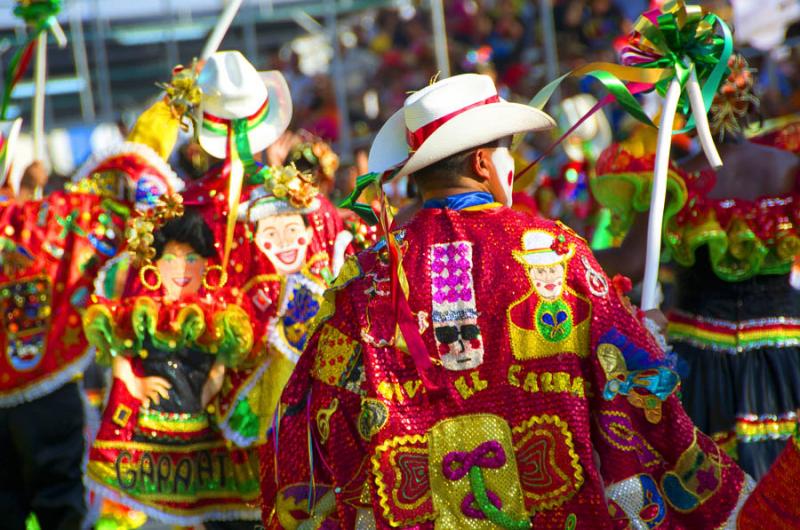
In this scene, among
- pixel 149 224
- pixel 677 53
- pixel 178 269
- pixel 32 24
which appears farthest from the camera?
pixel 32 24

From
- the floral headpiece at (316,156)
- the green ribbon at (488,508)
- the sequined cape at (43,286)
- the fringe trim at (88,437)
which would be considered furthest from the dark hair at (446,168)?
the fringe trim at (88,437)

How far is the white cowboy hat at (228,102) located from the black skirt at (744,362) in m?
1.89

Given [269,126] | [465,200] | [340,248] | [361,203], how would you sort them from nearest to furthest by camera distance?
[465,200] < [361,203] < [340,248] < [269,126]

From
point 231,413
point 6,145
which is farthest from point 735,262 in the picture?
point 6,145

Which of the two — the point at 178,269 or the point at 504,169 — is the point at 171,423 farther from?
the point at 504,169

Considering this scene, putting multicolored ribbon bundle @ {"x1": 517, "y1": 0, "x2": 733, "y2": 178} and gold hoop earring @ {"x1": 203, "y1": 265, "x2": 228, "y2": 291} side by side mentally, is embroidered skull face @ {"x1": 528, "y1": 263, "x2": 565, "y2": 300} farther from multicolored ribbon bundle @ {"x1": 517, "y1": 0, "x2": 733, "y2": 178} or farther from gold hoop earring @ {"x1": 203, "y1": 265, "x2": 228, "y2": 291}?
gold hoop earring @ {"x1": 203, "y1": 265, "x2": 228, "y2": 291}

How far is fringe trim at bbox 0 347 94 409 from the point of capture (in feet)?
20.0

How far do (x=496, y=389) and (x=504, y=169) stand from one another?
1.93 ft

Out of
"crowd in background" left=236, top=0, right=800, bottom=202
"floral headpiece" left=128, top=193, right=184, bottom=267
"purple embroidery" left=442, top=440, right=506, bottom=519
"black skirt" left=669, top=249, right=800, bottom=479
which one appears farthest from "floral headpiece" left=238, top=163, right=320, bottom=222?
"crowd in background" left=236, top=0, right=800, bottom=202

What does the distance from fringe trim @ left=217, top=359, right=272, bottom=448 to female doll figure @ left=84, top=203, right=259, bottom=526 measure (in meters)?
0.09

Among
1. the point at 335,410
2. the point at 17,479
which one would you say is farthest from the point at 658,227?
the point at 17,479

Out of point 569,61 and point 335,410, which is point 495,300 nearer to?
point 335,410

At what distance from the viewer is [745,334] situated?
5.09m

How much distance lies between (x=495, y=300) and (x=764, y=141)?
2.30 m
